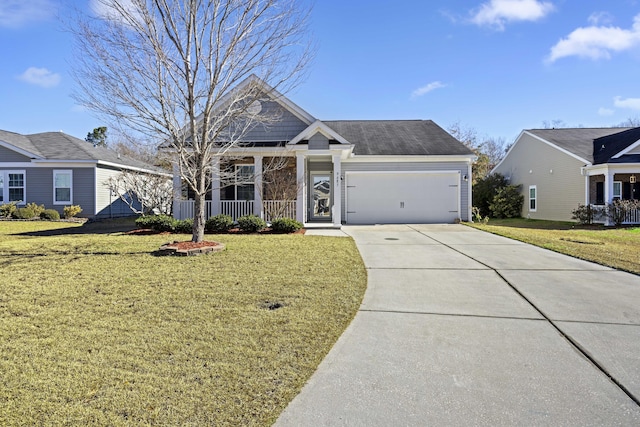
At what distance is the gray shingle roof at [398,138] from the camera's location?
1742 centimetres

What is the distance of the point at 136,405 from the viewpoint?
8.46 ft

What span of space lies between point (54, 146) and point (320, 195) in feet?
51.0

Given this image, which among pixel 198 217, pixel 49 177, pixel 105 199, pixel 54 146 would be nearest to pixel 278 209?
pixel 198 217

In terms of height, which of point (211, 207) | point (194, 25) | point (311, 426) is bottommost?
point (311, 426)

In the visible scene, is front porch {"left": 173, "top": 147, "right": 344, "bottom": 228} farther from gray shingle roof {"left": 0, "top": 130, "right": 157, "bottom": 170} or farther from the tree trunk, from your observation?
gray shingle roof {"left": 0, "top": 130, "right": 157, "bottom": 170}

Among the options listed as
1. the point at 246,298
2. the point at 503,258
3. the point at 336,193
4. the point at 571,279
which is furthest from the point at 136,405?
the point at 336,193

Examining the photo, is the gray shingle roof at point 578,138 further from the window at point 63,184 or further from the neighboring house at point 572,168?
the window at point 63,184

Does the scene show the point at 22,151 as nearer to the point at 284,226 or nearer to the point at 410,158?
the point at 284,226

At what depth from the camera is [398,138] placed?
62.8ft

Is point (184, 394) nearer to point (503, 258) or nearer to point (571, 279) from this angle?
point (571, 279)

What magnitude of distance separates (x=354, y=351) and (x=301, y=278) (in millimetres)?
2671

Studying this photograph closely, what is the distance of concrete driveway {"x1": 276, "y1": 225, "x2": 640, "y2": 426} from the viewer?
103 inches

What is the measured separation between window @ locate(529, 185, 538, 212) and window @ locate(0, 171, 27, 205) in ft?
94.0

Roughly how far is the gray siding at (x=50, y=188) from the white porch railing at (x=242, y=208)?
8577 mm
